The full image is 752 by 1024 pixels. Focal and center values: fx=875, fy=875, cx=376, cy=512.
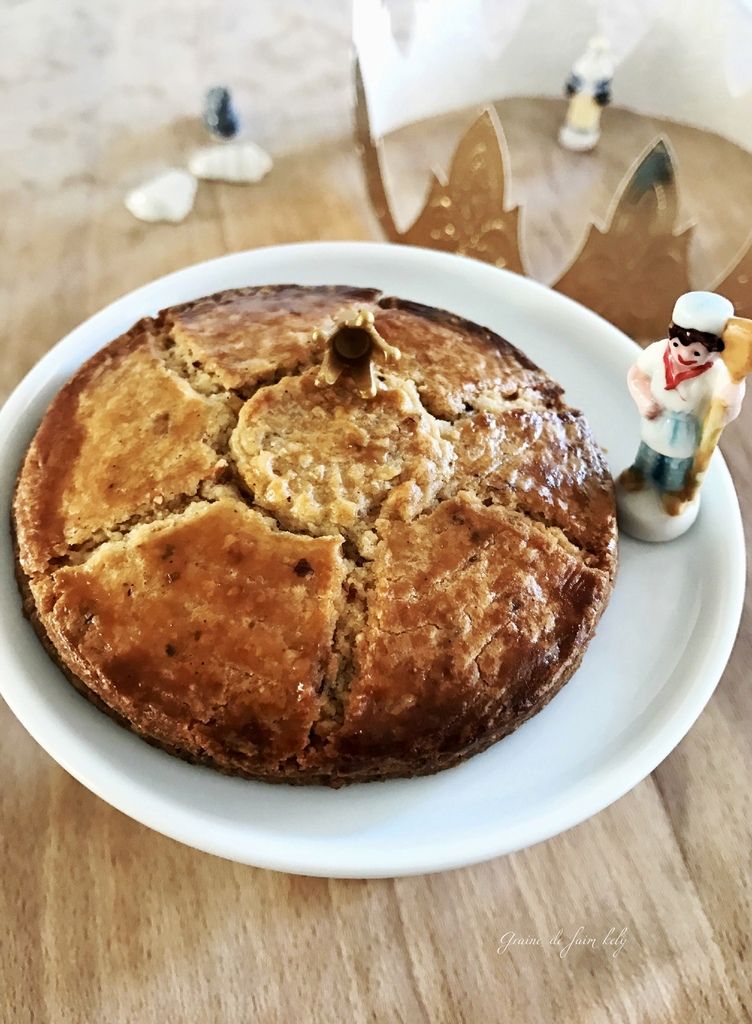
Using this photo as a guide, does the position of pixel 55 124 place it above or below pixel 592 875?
above

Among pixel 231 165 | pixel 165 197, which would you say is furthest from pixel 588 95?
pixel 165 197

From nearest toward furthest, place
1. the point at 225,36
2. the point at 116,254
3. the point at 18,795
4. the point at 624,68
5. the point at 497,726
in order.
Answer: the point at 497,726 → the point at 18,795 → the point at 116,254 → the point at 624,68 → the point at 225,36

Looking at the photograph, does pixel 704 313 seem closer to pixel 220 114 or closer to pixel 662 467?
pixel 662 467

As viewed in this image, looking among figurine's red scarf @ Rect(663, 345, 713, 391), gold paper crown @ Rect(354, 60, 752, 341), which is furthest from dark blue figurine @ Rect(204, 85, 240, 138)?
figurine's red scarf @ Rect(663, 345, 713, 391)

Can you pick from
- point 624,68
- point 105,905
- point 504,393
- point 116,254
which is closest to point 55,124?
point 116,254

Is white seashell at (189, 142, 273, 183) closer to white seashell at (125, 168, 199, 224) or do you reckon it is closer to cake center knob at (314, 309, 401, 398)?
white seashell at (125, 168, 199, 224)

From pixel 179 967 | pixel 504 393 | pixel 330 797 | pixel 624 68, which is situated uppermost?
pixel 624 68

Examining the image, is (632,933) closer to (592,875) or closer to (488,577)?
(592,875)
